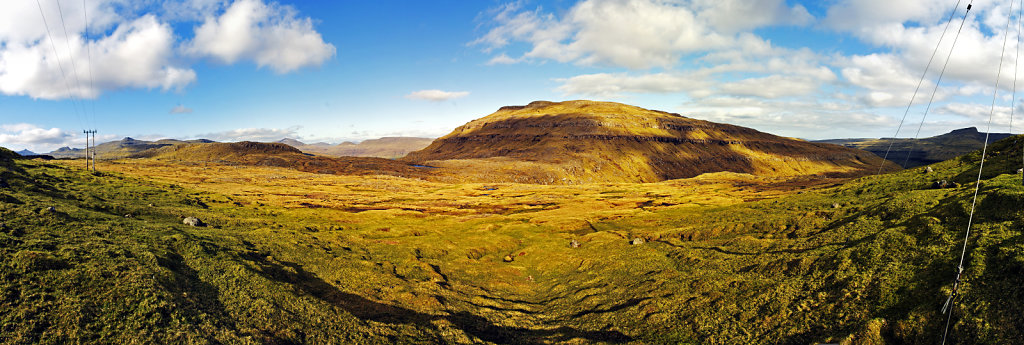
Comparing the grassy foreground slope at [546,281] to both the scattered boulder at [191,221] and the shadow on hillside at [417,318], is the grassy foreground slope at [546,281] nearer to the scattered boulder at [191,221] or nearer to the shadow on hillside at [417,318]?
the shadow on hillside at [417,318]

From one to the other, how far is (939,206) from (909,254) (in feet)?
28.6

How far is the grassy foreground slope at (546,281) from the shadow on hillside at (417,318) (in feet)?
0.64

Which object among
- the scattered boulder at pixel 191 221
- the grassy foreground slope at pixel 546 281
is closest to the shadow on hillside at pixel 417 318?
the grassy foreground slope at pixel 546 281

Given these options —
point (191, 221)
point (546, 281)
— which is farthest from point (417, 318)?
point (191, 221)

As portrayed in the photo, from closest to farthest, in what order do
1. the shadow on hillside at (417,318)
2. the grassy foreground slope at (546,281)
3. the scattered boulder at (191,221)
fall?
the grassy foreground slope at (546,281)
the shadow on hillside at (417,318)
the scattered boulder at (191,221)

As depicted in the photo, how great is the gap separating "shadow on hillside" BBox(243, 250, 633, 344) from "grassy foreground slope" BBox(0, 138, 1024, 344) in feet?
0.64

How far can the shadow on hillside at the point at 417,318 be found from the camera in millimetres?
24891

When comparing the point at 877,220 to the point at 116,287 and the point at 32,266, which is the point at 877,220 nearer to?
the point at 116,287

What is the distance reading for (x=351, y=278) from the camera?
1314 inches

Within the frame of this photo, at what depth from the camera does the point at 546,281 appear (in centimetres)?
4156

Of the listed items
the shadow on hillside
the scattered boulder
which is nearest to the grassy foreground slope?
the shadow on hillside

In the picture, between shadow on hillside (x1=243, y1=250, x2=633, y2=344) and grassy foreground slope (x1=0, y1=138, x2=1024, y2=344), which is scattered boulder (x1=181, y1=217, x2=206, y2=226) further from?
shadow on hillside (x1=243, y1=250, x2=633, y2=344)

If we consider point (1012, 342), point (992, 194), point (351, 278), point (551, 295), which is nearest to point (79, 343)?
point (351, 278)

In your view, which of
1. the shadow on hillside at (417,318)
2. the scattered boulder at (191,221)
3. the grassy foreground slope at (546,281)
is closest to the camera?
the grassy foreground slope at (546,281)
